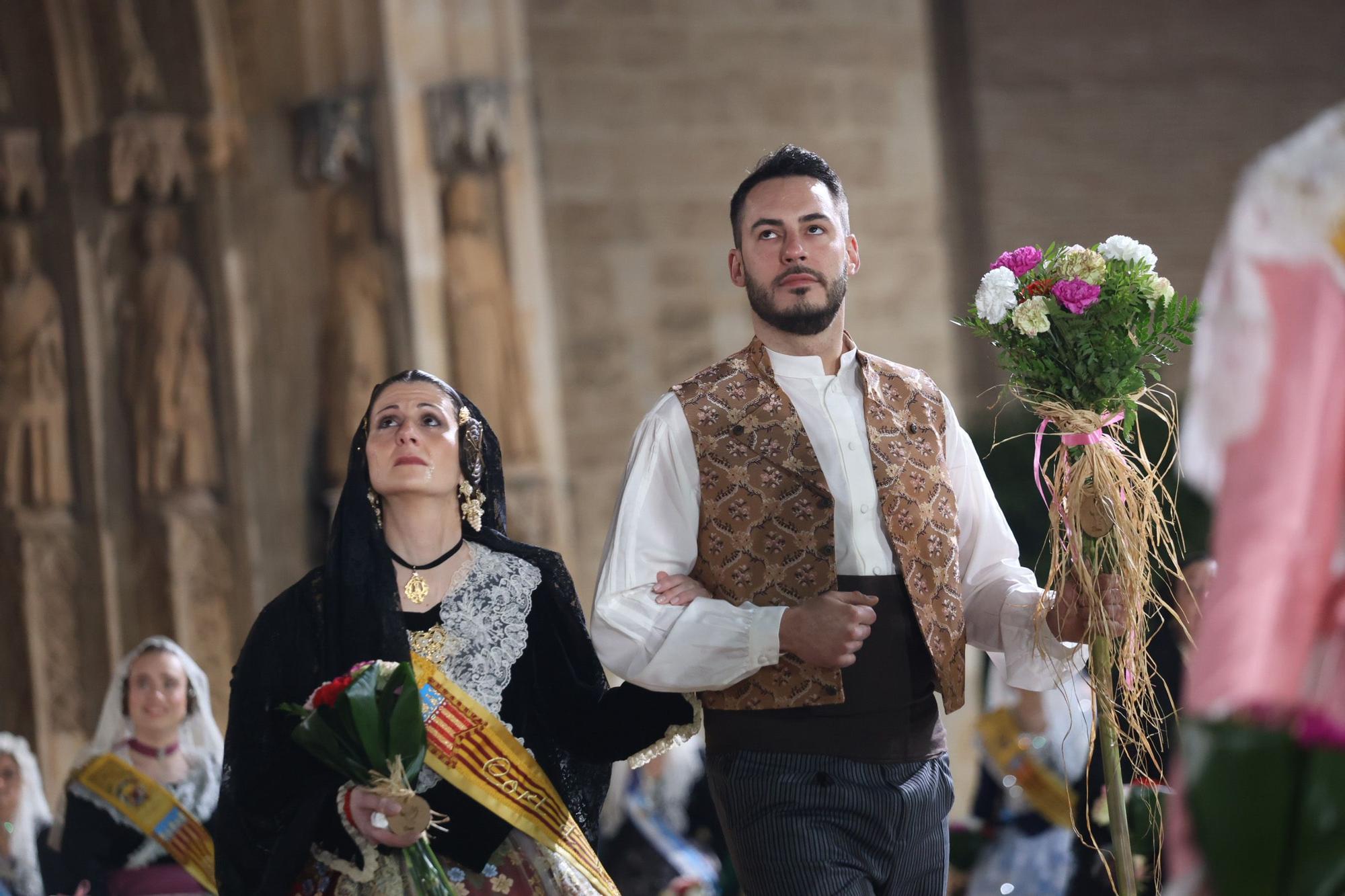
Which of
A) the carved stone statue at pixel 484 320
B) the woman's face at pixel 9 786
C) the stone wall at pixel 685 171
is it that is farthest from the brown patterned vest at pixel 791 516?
the stone wall at pixel 685 171

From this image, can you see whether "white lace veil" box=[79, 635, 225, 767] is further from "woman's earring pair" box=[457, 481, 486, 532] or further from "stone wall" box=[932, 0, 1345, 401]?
"stone wall" box=[932, 0, 1345, 401]

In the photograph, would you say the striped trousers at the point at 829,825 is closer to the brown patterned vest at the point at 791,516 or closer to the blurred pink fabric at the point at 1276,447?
the brown patterned vest at the point at 791,516

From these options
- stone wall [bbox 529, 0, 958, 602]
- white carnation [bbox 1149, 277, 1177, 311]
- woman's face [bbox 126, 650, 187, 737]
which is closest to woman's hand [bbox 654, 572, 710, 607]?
white carnation [bbox 1149, 277, 1177, 311]

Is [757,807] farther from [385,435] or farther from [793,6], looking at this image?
[793,6]

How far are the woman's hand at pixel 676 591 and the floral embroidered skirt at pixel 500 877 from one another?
651mm

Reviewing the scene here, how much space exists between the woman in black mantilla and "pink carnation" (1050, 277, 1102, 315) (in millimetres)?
1185

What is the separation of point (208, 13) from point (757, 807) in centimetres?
640

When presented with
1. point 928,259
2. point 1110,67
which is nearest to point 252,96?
point 928,259

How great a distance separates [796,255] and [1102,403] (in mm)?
709

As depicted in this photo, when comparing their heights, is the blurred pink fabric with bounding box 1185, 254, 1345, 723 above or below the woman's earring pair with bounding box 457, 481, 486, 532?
above

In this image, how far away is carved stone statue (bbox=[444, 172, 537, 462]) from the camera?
328 inches

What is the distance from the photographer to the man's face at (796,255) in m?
3.76

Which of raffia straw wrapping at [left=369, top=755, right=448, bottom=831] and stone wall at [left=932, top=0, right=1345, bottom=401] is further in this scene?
stone wall at [left=932, top=0, right=1345, bottom=401]

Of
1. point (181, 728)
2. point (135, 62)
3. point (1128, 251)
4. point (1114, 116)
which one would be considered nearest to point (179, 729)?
point (181, 728)
